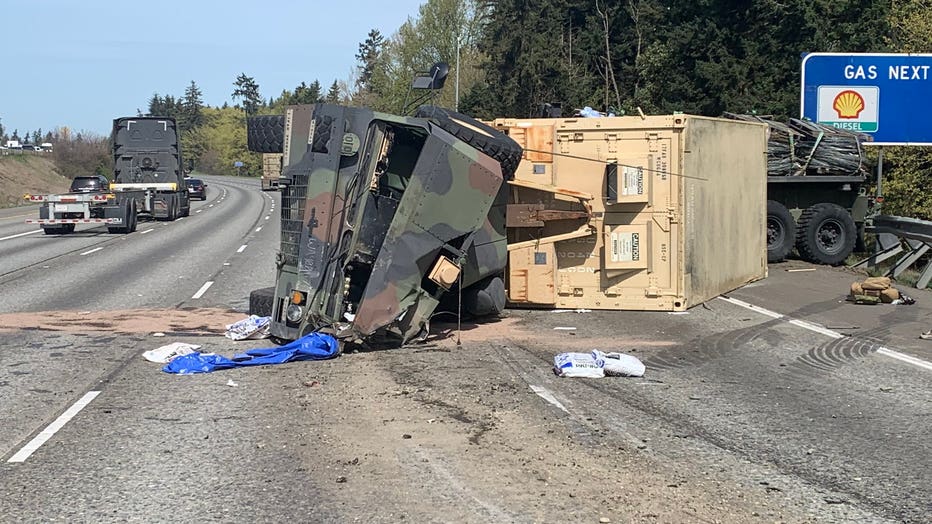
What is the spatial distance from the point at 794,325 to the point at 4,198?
6088cm

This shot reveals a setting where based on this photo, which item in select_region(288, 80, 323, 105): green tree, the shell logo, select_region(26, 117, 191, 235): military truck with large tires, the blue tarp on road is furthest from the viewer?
select_region(288, 80, 323, 105): green tree

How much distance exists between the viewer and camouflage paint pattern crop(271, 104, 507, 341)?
9.72m

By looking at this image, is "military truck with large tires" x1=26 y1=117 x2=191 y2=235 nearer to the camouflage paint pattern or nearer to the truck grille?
the truck grille

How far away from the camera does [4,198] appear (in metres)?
62.0

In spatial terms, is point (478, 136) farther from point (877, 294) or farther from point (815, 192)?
point (815, 192)

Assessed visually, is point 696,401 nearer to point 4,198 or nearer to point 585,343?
point 585,343

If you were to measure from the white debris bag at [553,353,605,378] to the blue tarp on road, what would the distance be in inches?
91.7

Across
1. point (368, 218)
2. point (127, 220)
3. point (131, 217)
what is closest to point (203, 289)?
point (368, 218)

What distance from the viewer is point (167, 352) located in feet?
31.9

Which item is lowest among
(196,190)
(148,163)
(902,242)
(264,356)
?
(264,356)

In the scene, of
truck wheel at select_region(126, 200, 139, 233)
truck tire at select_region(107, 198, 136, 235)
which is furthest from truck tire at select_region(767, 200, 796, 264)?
truck wheel at select_region(126, 200, 139, 233)

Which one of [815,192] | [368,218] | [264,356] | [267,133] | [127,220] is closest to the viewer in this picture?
[264,356]

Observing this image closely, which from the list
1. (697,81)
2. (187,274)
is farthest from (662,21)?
(187,274)

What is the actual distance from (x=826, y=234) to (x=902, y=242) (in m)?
1.78
